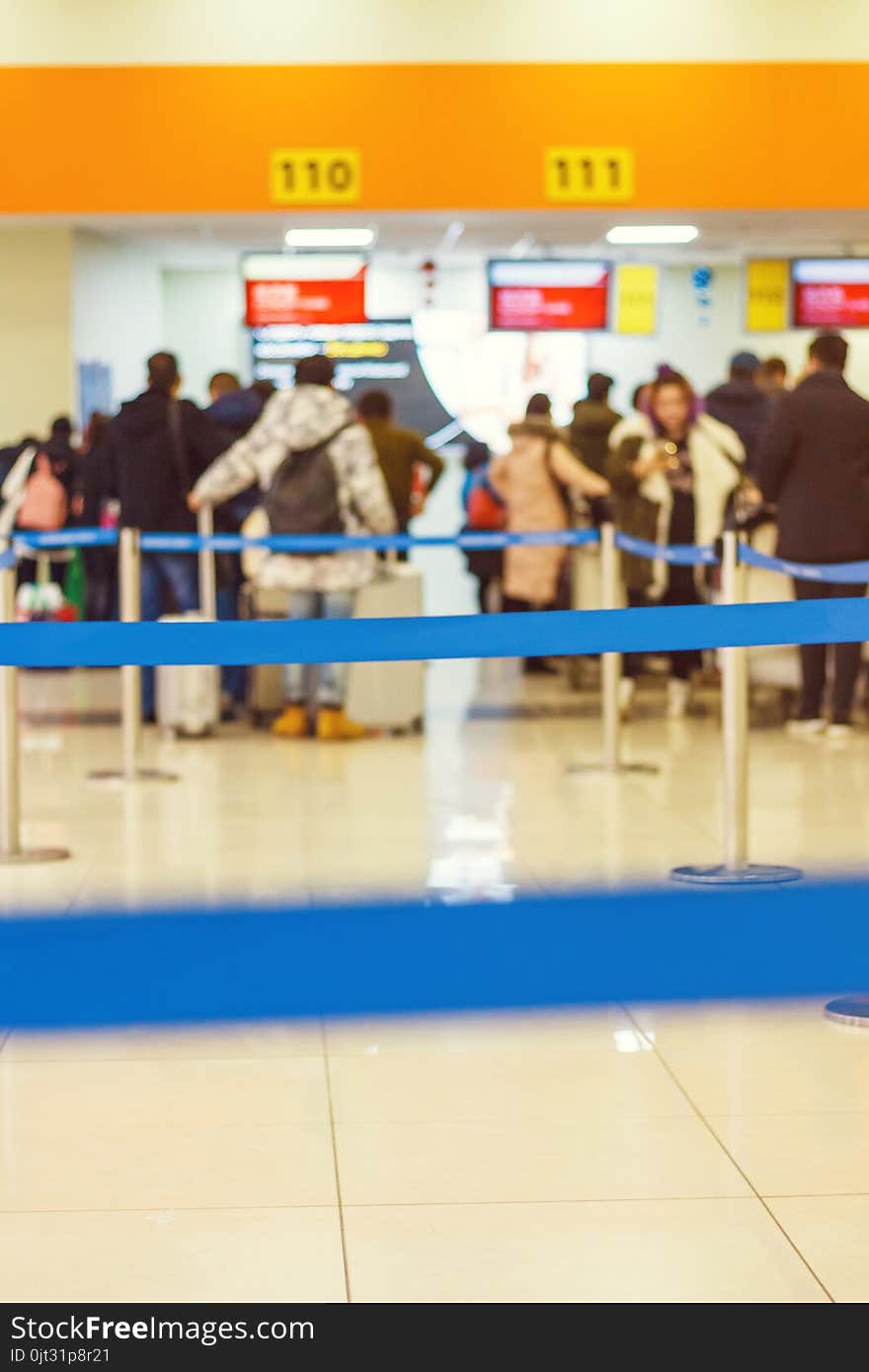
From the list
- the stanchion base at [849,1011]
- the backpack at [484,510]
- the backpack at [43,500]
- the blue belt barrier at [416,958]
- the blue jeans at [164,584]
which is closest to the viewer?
the blue belt barrier at [416,958]

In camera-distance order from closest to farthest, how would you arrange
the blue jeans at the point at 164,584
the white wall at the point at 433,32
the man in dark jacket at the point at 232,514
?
the blue jeans at the point at 164,584 → the man in dark jacket at the point at 232,514 → the white wall at the point at 433,32

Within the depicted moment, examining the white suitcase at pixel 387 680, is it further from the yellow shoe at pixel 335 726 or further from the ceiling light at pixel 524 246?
the ceiling light at pixel 524 246

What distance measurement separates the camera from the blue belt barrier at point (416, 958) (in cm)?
232

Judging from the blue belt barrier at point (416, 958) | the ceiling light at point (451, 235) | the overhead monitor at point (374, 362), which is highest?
the ceiling light at point (451, 235)

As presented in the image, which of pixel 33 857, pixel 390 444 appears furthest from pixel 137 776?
pixel 390 444

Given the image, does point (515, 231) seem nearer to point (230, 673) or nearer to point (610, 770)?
point (230, 673)

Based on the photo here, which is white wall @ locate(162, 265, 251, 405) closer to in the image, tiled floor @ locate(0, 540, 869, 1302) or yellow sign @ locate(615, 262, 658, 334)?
yellow sign @ locate(615, 262, 658, 334)

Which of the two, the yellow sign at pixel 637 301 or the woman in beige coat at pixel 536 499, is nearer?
the woman in beige coat at pixel 536 499

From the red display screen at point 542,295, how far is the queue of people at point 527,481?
9.89ft

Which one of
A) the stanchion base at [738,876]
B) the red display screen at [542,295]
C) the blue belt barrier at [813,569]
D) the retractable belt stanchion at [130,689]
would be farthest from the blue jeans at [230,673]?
the red display screen at [542,295]

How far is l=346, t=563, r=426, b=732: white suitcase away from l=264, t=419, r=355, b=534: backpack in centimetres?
41

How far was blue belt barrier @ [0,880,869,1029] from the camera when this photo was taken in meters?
2.32

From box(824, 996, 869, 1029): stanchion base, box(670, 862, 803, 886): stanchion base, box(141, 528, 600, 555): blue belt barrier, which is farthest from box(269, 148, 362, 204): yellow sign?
box(824, 996, 869, 1029): stanchion base

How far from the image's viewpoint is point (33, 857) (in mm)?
6309
